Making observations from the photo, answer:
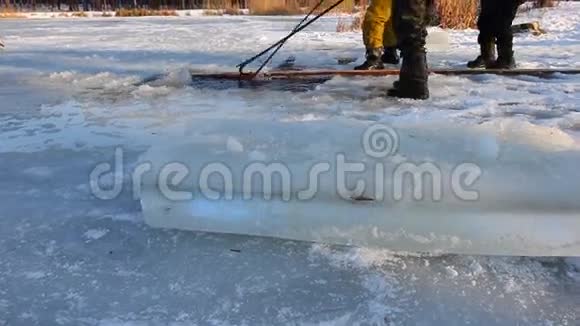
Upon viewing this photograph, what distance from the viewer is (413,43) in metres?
3.06

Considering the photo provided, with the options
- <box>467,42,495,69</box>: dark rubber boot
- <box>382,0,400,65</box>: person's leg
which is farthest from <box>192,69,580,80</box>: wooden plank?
<box>382,0,400,65</box>: person's leg

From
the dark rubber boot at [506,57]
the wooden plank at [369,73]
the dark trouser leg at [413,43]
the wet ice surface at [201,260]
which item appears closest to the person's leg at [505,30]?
the dark rubber boot at [506,57]

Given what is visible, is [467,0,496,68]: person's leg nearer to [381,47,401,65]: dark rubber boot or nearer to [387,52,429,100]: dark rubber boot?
[381,47,401,65]: dark rubber boot

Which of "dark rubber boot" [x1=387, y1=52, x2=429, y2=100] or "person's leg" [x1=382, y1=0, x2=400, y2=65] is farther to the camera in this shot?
"person's leg" [x1=382, y1=0, x2=400, y2=65]

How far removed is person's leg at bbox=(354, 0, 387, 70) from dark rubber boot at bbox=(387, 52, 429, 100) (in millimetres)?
1025

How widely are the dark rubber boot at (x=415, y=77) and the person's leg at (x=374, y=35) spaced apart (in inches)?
40.4

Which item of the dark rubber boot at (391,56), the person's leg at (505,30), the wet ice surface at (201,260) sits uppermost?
the person's leg at (505,30)

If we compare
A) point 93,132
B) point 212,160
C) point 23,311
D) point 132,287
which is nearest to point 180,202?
point 212,160

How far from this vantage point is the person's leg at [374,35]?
413 cm

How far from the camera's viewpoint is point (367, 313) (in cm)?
123

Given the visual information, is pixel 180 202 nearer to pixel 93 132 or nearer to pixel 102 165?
pixel 102 165

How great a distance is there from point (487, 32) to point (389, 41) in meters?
0.75

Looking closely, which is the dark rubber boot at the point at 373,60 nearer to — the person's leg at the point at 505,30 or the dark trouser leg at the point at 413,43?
the person's leg at the point at 505,30

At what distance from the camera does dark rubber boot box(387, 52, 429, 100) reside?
3.04 metres
